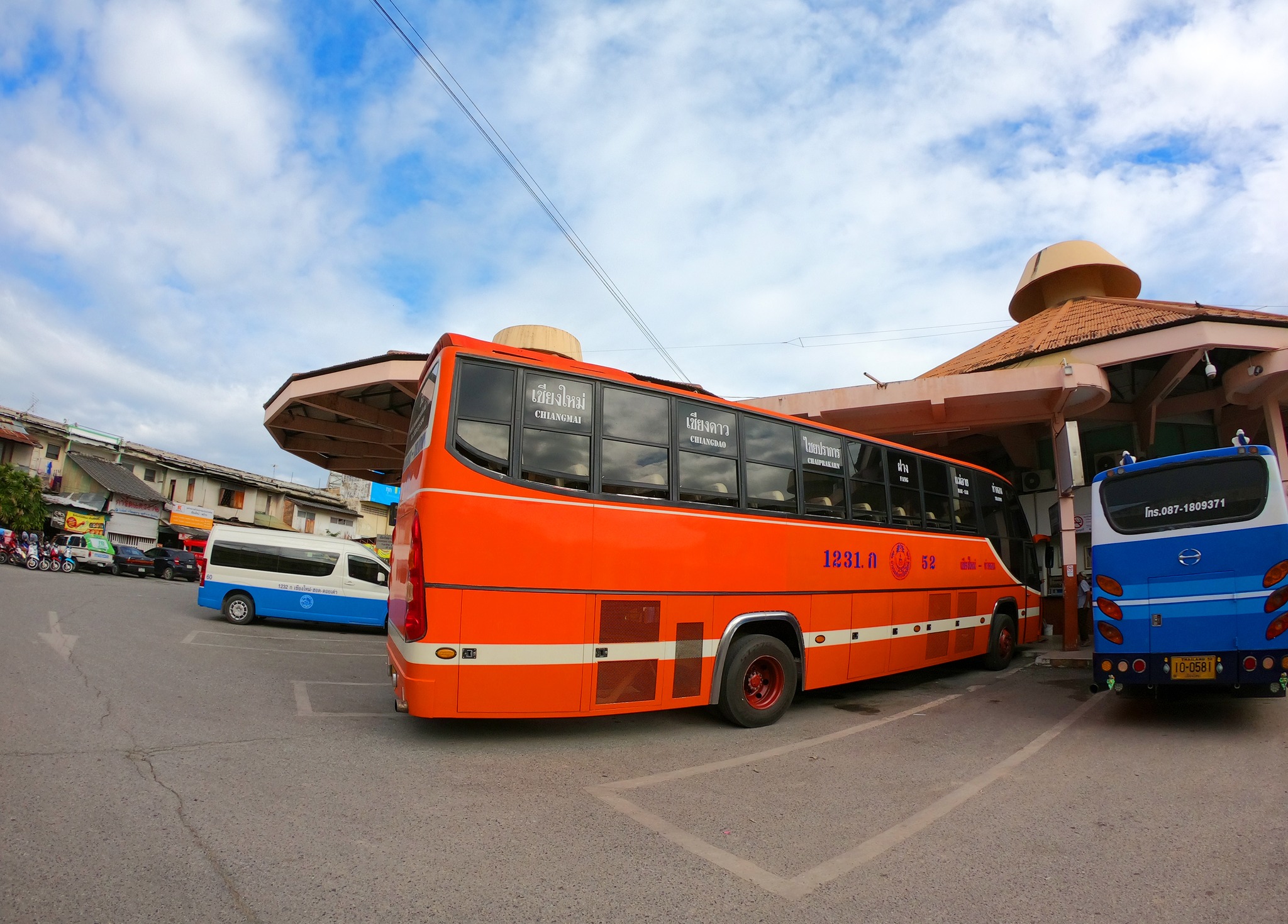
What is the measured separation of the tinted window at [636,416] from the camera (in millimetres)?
5773

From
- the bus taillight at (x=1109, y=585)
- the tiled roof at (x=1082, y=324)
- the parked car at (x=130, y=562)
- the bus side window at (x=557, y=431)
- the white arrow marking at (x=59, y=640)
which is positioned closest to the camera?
the bus side window at (x=557, y=431)

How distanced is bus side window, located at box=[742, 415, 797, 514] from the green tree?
35071mm

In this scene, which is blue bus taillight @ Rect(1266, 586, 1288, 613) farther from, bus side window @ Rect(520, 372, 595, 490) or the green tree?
the green tree

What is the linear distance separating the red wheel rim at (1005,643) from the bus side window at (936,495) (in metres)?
2.53

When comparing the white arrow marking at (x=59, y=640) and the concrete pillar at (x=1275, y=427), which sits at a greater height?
the concrete pillar at (x=1275, y=427)

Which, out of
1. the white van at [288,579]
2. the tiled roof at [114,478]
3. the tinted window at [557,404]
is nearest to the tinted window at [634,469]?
the tinted window at [557,404]

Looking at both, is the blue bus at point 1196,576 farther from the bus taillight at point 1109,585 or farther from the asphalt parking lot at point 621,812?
the asphalt parking lot at point 621,812

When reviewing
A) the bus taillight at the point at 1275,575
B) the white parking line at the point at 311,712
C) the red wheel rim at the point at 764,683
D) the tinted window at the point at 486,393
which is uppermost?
the tinted window at the point at 486,393

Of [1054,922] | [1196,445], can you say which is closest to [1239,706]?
[1054,922]

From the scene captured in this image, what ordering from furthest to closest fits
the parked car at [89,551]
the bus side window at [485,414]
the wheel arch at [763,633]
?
the parked car at [89,551], the wheel arch at [763,633], the bus side window at [485,414]

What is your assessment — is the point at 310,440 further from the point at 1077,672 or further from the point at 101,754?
the point at 1077,672

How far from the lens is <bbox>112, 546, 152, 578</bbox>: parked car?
27.4 metres

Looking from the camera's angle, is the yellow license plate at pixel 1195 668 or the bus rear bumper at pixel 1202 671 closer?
the bus rear bumper at pixel 1202 671

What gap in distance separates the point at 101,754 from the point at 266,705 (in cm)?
199
